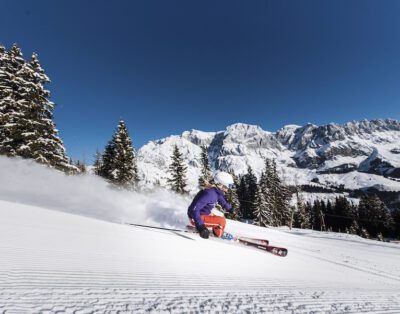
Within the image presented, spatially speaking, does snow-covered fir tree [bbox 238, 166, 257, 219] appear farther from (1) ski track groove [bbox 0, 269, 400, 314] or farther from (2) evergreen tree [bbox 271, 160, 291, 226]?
(1) ski track groove [bbox 0, 269, 400, 314]

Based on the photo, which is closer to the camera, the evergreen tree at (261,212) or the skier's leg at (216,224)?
the skier's leg at (216,224)

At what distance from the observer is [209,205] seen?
28.9 feet

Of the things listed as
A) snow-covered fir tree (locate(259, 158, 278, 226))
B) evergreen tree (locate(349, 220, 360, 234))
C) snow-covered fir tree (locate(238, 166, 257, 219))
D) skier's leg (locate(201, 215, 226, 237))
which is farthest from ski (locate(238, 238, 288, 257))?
evergreen tree (locate(349, 220, 360, 234))

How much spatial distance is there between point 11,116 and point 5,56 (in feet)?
19.1

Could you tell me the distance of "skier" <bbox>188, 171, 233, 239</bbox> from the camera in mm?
8297

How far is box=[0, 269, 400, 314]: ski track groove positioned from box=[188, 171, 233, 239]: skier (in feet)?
13.9

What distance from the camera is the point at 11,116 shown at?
20438mm

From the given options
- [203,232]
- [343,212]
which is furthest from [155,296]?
[343,212]

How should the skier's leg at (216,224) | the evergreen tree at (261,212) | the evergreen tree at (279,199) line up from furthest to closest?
the evergreen tree at (279,199), the evergreen tree at (261,212), the skier's leg at (216,224)

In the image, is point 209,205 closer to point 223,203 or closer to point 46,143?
point 223,203

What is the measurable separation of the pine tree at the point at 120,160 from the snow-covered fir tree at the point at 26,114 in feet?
28.3

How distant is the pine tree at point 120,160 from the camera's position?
32219 millimetres

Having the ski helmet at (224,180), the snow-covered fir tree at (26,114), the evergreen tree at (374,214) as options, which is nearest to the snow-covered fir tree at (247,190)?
the evergreen tree at (374,214)

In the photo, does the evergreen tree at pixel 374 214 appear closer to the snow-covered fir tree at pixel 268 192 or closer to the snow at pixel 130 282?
the snow-covered fir tree at pixel 268 192
